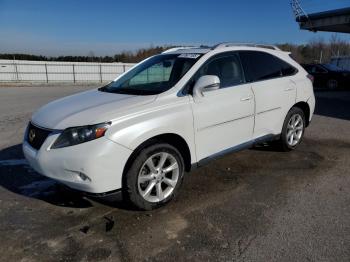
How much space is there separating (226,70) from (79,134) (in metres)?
2.20

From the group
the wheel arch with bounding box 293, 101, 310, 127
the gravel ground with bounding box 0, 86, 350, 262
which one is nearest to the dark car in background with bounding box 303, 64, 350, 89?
the wheel arch with bounding box 293, 101, 310, 127

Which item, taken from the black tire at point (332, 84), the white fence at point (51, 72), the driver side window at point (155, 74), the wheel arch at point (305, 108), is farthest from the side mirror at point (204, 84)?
the white fence at point (51, 72)

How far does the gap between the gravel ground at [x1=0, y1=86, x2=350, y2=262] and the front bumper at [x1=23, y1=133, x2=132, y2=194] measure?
1.58 feet

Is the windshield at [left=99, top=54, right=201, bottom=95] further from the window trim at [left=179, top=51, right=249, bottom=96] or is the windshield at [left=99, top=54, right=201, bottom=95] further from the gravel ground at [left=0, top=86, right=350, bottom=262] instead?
the gravel ground at [left=0, top=86, right=350, bottom=262]

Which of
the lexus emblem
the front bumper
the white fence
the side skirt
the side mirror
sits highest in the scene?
the side mirror

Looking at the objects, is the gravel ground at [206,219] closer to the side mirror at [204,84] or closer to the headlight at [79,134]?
the headlight at [79,134]

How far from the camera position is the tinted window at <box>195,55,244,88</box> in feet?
14.2

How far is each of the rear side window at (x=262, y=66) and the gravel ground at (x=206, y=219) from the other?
1.37 metres

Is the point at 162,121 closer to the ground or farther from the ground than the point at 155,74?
closer to the ground

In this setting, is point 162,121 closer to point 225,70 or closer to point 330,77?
point 225,70

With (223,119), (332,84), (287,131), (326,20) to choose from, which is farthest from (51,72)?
(223,119)

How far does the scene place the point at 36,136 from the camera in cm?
366

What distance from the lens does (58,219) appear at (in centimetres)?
364

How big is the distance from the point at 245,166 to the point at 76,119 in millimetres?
2788
